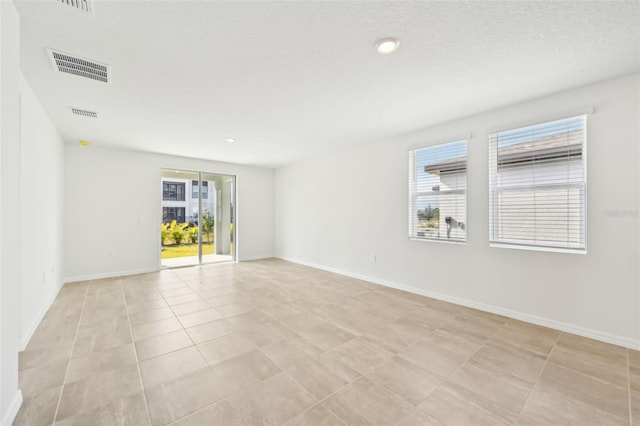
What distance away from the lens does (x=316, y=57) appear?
88.1 inches

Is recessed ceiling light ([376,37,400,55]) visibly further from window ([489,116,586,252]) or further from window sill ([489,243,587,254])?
window sill ([489,243,587,254])

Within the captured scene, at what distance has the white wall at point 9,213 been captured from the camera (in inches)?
60.3

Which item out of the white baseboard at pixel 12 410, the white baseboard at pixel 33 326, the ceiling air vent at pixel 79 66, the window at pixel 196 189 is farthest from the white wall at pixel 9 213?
the window at pixel 196 189

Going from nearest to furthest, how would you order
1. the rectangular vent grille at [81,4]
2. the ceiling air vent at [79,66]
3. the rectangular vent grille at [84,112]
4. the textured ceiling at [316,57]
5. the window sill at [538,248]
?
A: the rectangular vent grille at [81,4]
the textured ceiling at [316,57]
the ceiling air vent at [79,66]
the window sill at [538,248]
the rectangular vent grille at [84,112]

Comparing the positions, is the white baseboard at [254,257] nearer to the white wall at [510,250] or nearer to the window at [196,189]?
the window at [196,189]

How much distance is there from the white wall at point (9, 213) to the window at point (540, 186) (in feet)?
14.5

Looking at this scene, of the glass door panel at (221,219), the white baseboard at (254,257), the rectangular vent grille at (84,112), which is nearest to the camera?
the rectangular vent grille at (84,112)

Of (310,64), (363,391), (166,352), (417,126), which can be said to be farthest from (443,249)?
(166,352)

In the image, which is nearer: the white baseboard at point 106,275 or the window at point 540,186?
the window at point 540,186

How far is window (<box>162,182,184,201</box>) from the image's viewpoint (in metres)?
6.05

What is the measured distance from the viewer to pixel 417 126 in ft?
13.1

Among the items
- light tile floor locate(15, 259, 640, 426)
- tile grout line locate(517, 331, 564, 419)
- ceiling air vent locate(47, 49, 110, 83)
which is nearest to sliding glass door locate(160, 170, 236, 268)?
light tile floor locate(15, 259, 640, 426)

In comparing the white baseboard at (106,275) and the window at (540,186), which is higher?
the window at (540,186)

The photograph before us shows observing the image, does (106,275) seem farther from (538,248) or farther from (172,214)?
(538,248)
